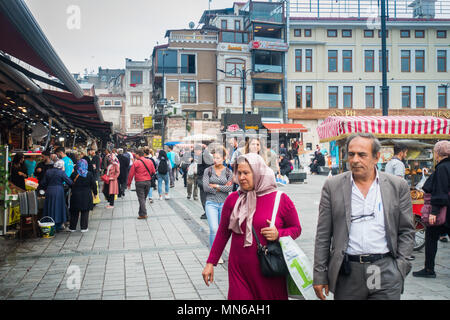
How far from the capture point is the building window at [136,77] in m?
67.7

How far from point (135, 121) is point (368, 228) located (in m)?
68.1

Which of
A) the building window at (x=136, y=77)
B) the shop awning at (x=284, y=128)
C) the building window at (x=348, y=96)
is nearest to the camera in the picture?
the shop awning at (x=284, y=128)

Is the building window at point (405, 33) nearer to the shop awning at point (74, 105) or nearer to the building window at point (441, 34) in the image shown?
the building window at point (441, 34)

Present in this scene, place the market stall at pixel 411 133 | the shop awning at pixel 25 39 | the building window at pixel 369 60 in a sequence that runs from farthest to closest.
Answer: the building window at pixel 369 60
the market stall at pixel 411 133
the shop awning at pixel 25 39

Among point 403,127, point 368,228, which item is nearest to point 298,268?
point 368,228

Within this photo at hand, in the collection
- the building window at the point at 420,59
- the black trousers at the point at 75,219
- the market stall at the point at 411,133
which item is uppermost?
the building window at the point at 420,59

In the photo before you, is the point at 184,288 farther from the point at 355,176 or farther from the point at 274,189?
the point at 355,176

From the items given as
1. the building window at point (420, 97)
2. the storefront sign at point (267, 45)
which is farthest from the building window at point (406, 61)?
the storefront sign at point (267, 45)

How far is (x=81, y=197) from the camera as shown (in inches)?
384

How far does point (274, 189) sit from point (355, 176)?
66 cm

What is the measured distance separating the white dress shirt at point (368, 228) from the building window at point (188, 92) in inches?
1683

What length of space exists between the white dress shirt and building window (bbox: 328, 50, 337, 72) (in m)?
42.9

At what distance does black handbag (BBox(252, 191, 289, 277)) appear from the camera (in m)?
3.23

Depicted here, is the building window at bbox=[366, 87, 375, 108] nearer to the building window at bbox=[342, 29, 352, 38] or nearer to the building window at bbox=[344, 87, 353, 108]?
the building window at bbox=[344, 87, 353, 108]
